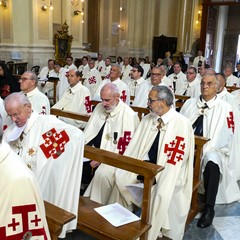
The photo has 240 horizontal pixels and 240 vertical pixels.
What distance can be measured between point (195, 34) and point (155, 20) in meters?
2.30

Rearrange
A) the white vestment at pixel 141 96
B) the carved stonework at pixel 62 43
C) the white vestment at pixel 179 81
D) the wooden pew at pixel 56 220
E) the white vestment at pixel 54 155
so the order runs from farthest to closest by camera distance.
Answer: the carved stonework at pixel 62 43
the white vestment at pixel 179 81
the white vestment at pixel 141 96
the white vestment at pixel 54 155
the wooden pew at pixel 56 220

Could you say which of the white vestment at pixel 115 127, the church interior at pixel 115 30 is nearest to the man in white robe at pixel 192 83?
the white vestment at pixel 115 127

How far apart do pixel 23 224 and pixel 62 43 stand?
1187cm

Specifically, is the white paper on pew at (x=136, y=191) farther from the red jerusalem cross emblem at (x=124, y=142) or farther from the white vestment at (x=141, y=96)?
the white vestment at (x=141, y=96)

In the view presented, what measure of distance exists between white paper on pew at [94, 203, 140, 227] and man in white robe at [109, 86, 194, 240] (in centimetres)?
28

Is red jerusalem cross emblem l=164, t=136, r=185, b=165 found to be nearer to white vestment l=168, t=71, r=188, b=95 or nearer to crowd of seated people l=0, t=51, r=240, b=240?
crowd of seated people l=0, t=51, r=240, b=240

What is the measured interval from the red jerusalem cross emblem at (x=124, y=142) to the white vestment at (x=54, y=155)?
1.01 m

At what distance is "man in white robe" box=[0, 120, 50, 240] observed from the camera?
1474 mm

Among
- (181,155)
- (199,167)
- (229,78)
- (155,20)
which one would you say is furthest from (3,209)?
(155,20)

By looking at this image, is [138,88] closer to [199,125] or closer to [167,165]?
[199,125]

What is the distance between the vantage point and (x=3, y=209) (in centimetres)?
148

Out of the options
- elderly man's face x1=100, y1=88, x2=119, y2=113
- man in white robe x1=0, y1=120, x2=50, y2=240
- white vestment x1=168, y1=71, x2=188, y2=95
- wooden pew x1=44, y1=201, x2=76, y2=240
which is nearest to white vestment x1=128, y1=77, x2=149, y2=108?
white vestment x1=168, y1=71, x2=188, y2=95

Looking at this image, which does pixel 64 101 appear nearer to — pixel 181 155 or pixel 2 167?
pixel 181 155

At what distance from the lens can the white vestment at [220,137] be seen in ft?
12.1
